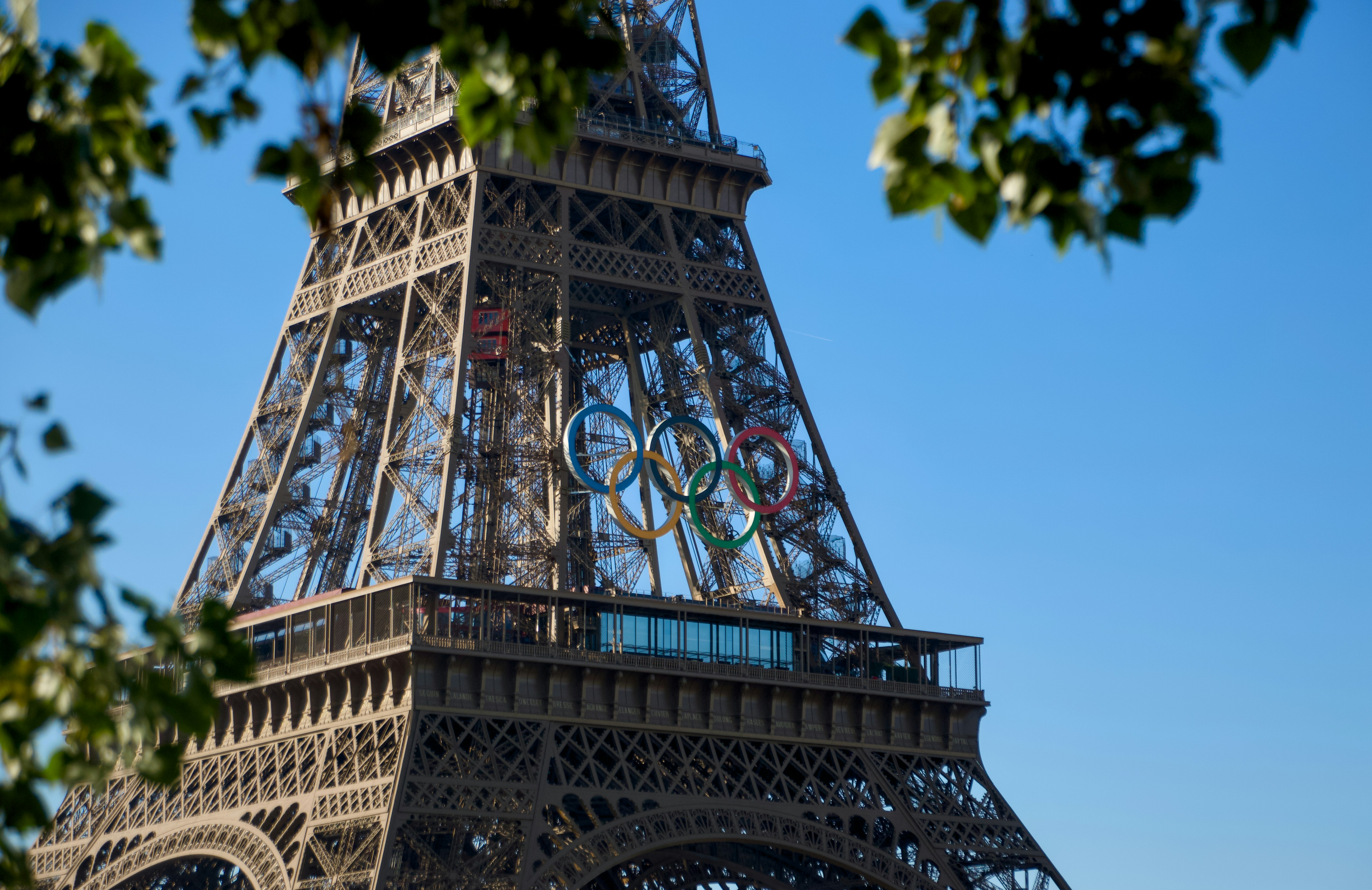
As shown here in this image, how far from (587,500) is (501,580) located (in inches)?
204

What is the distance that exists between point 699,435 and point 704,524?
2692 millimetres

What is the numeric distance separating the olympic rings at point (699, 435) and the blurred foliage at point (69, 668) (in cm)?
4749

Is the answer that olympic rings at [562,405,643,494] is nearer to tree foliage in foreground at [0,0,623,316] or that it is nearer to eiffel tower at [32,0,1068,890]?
eiffel tower at [32,0,1068,890]

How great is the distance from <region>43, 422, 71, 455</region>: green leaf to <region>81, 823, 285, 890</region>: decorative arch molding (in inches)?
1715

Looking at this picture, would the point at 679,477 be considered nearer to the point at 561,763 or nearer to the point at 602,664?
the point at 602,664

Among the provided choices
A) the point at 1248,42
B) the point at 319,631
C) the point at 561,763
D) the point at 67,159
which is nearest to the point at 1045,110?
the point at 1248,42

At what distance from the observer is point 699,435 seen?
200ft

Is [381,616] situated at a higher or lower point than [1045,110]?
higher

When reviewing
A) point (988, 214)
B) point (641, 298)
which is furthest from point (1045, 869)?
point (988, 214)

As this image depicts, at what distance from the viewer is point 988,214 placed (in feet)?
33.7

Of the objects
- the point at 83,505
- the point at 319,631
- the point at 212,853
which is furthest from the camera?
the point at 319,631

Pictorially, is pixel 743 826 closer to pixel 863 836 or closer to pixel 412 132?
pixel 863 836

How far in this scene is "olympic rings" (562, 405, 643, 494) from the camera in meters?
57.0

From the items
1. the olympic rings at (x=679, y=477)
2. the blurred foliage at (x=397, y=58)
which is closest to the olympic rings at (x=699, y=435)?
the olympic rings at (x=679, y=477)
